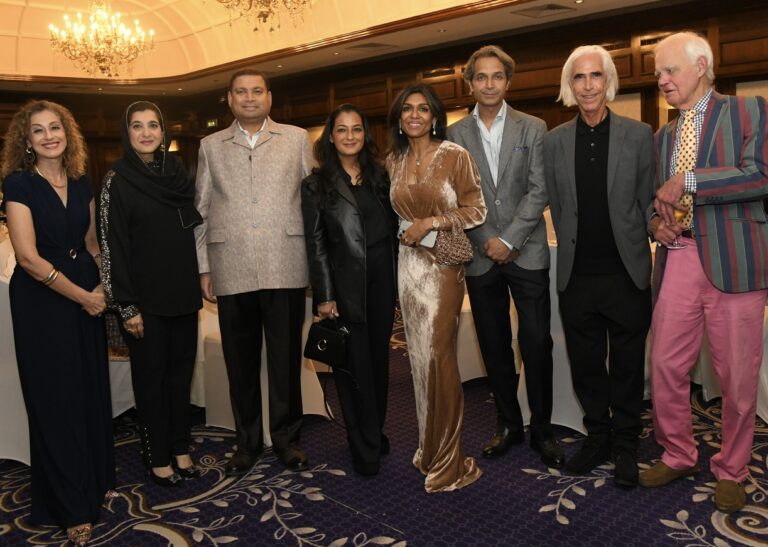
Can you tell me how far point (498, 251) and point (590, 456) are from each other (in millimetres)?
1049

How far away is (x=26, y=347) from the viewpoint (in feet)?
9.07

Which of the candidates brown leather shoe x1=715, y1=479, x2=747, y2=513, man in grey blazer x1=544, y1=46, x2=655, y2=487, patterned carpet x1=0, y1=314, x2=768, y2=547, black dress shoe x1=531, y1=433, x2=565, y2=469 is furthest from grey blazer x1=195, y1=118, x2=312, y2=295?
brown leather shoe x1=715, y1=479, x2=747, y2=513

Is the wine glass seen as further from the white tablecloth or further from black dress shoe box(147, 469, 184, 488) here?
black dress shoe box(147, 469, 184, 488)

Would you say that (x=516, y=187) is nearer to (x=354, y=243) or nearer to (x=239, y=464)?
(x=354, y=243)

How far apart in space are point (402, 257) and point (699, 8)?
609 cm

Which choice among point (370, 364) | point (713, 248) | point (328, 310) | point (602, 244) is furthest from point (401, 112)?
point (713, 248)

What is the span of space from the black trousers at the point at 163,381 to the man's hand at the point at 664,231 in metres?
2.06

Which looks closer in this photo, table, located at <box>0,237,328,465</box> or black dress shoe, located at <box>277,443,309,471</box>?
black dress shoe, located at <box>277,443,309,471</box>

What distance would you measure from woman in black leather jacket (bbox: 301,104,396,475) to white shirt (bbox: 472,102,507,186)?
492 mm

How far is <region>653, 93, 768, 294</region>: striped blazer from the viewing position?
8.61 feet

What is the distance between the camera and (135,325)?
118 inches

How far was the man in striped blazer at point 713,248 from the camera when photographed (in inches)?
105

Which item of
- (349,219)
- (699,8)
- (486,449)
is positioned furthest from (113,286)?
(699,8)

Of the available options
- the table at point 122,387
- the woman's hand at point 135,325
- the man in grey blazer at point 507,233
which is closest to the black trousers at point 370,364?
the man in grey blazer at point 507,233
